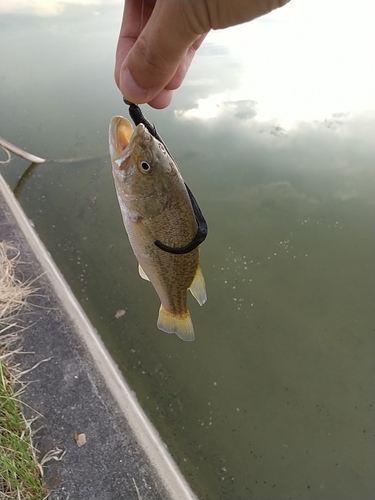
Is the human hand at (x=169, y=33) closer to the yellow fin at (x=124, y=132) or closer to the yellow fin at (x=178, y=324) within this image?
the yellow fin at (x=124, y=132)

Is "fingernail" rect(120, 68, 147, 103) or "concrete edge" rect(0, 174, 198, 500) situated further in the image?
"concrete edge" rect(0, 174, 198, 500)

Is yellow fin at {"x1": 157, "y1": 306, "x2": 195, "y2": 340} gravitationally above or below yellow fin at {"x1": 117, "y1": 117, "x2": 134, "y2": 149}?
below

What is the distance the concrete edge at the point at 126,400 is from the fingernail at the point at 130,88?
1581 mm

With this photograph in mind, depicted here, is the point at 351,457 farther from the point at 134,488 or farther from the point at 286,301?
the point at 134,488

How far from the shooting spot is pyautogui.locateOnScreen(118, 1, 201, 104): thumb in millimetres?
933

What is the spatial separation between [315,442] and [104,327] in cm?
170

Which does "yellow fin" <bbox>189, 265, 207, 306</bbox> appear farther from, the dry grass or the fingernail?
the dry grass

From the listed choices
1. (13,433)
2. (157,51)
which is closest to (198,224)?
(157,51)

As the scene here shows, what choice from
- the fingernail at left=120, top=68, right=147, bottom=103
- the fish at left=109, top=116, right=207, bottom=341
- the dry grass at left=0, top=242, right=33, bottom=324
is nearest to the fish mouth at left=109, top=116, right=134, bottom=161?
the fish at left=109, top=116, right=207, bottom=341

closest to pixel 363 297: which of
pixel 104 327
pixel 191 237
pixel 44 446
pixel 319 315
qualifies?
pixel 319 315

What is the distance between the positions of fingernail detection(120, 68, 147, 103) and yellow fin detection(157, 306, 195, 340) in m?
0.83

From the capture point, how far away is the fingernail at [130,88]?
1.10m

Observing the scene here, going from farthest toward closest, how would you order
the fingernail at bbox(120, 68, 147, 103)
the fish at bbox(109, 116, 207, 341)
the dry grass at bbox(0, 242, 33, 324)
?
1. the dry grass at bbox(0, 242, 33, 324)
2. the fish at bbox(109, 116, 207, 341)
3. the fingernail at bbox(120, 68, 147, 103)

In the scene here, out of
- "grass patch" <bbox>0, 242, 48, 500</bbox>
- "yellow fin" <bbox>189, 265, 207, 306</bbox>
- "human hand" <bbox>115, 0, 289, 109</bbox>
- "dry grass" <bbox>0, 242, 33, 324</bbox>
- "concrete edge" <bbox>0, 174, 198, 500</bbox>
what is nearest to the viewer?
"human hand" <bbox>115, 0, 289, 109</bbox>
